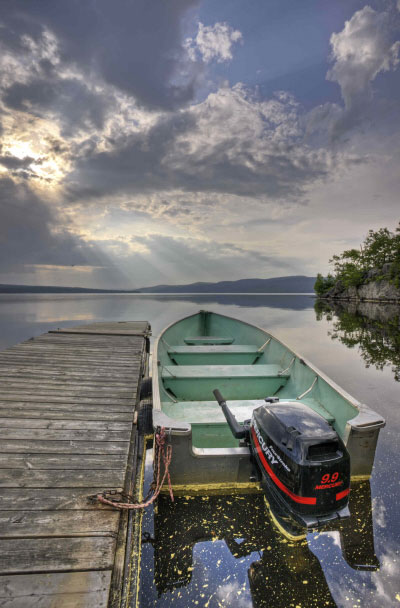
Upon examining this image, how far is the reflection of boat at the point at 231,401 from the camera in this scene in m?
3.71

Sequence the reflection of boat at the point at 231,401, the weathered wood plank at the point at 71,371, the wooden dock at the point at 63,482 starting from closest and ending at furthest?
the wooden dock at the point at 63,482, the reflection of boat at the point at 231,401, the weathered wood plank at the point at 71,371

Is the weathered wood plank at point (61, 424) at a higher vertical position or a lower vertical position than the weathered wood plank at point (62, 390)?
higher

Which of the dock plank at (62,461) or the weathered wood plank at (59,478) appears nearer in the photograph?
the weathered wood plank at (59,478)

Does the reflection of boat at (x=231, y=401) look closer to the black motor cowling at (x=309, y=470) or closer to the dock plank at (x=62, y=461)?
the black motor cowling at (x=309, y=470)

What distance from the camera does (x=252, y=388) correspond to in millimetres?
6320

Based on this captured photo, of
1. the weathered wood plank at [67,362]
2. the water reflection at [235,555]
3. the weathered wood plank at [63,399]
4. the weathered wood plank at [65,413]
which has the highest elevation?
the weathered wood plank at [65,413]

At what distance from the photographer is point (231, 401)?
17.9 ft

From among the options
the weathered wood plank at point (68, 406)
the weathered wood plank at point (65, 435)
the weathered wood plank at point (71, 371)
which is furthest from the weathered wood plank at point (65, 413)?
the weathered wood plank at point (71, 371)

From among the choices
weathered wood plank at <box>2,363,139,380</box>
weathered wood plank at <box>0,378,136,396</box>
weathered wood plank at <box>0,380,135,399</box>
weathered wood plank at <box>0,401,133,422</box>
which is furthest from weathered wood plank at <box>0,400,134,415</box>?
weathered wood plank at <box>2,363,139,380</box>

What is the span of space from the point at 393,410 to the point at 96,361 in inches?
299

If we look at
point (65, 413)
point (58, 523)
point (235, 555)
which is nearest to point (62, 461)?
point (58, 523)

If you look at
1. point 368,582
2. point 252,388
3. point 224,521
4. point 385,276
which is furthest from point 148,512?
point 385,276

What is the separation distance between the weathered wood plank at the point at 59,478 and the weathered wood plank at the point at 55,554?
1.95 feet

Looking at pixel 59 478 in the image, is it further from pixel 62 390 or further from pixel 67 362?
pixel 67 362
